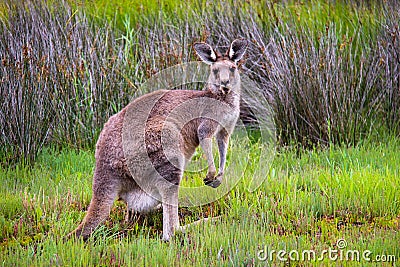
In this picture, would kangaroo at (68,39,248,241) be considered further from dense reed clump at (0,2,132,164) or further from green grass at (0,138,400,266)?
dense reed clump at (0,2,132,164)

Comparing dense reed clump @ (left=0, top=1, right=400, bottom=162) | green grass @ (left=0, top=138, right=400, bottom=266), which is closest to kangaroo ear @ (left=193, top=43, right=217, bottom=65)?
green grass @ (left=0, top=138, right=400, bottom=266)

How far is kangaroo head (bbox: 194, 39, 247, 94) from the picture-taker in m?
4.57

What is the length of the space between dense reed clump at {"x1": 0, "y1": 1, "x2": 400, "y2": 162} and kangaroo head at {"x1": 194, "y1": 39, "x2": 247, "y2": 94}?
1.86 meters

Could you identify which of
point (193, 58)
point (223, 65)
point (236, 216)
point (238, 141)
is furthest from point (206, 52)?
point (193, 58)

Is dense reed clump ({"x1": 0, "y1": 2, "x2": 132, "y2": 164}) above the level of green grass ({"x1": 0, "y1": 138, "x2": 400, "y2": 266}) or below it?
above

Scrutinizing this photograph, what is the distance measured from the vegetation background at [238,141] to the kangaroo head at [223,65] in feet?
3.28

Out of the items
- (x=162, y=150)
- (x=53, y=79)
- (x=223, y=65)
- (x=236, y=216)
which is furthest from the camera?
(x=53, y=79)

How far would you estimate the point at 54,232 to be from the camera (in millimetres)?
4336

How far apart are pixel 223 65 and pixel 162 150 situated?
856mm

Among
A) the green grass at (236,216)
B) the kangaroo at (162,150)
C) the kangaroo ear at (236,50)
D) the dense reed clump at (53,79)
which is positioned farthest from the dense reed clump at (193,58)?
the kangaroo at (162,150)

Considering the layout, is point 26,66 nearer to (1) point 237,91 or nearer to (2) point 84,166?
(2) point 84,166

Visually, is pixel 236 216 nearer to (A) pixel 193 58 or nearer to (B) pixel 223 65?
(B) pixel 223 65

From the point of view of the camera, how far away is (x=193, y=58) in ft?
24.2

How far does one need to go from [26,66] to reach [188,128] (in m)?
2.73
